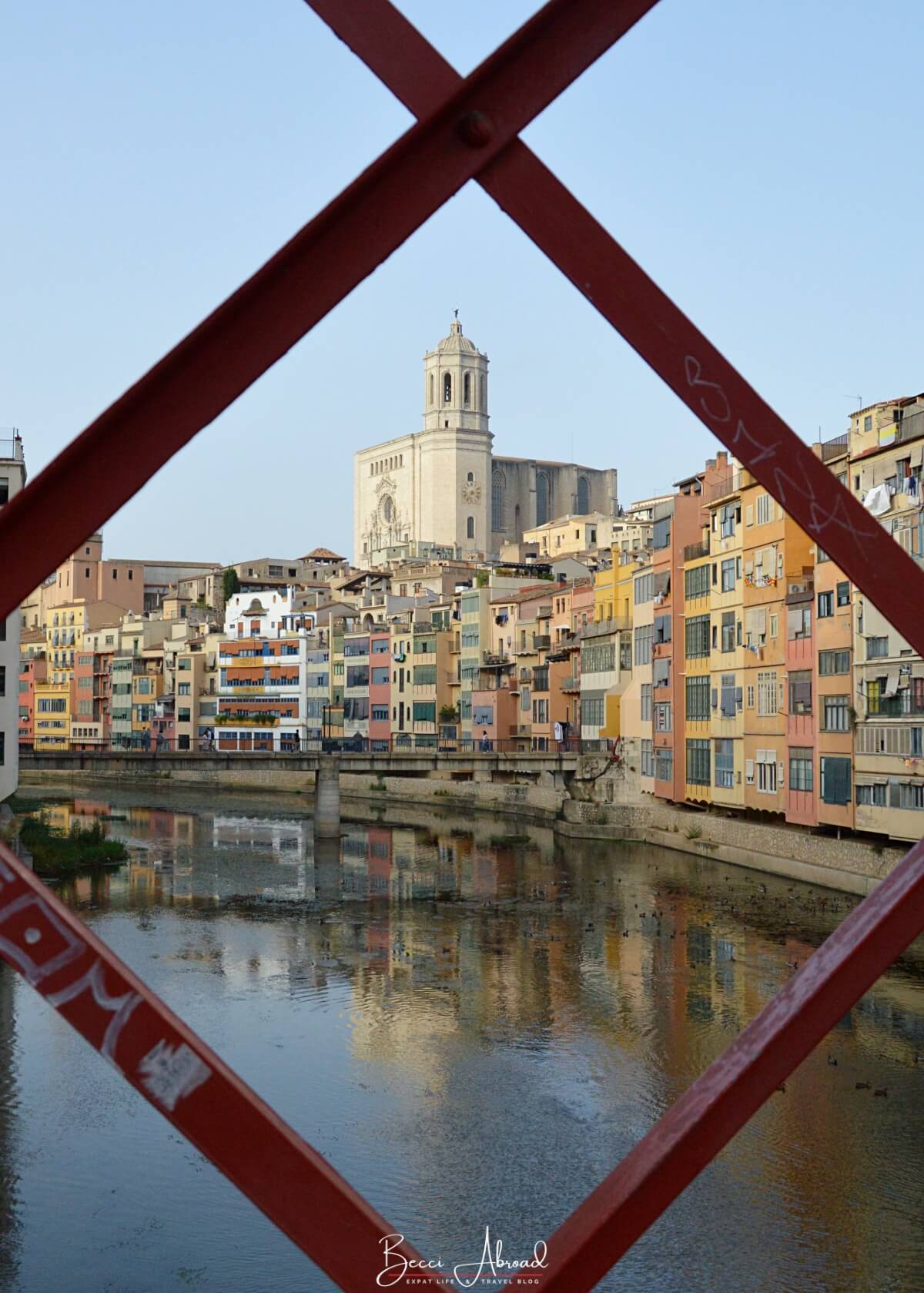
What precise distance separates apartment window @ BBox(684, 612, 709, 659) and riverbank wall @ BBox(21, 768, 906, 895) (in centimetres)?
354

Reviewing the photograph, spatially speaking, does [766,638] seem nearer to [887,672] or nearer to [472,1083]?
[887,672]

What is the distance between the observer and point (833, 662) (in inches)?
946

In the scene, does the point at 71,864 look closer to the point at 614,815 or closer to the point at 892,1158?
the point at 614,815

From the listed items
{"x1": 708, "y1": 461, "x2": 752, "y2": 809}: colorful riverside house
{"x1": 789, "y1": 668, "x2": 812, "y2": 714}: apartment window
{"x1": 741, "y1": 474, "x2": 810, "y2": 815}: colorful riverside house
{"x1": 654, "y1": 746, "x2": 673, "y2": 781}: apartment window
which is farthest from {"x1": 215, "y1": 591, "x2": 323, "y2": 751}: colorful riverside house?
{"x1": 789, "y1": 668, "x2": 812, "y2": 714}: apartment window

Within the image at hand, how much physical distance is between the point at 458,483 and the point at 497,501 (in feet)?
15.1

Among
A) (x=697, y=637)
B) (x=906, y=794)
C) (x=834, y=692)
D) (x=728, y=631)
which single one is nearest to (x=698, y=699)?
(x=697, y=637)

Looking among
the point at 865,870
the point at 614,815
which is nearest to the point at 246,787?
the point at 614,815

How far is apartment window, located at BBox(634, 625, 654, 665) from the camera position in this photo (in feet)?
113

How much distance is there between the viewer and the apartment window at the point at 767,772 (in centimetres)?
2652

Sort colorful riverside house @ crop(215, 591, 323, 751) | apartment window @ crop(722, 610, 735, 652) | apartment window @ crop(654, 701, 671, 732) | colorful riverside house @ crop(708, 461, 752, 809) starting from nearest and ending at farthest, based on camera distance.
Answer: colorful riverside house @ crop(708, 461, 752, 809) → apartment window @ crop(722, 610, 735, 652) → apartment window @ crop(654, 701, 671, 732) → colorful riverside house @ crop(215, 591, 323, 751)

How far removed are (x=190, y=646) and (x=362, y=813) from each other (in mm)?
23491

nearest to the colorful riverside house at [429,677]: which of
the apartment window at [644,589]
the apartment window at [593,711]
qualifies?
the apartment window at [593,711]

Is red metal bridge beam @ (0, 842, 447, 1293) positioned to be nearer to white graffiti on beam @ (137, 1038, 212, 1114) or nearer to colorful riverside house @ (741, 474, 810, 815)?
white graffiti on beam @ (137, 1038, 212, 1114)

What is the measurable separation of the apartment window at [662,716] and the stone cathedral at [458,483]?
73.9 meters
